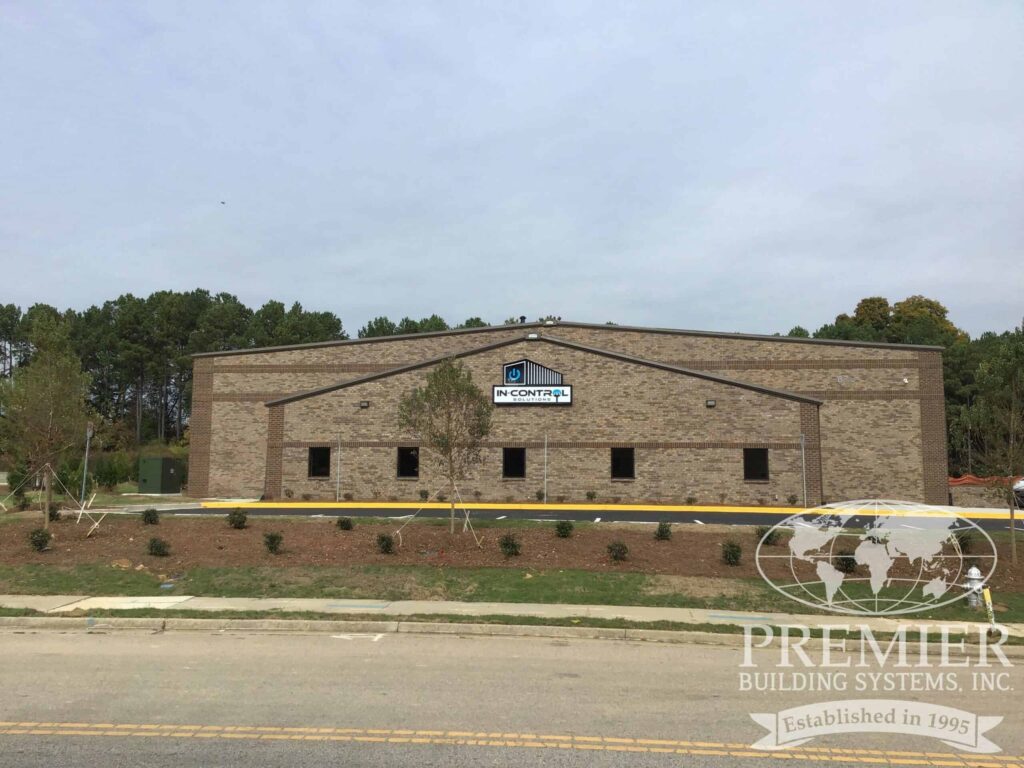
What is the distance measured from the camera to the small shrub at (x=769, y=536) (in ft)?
56.4

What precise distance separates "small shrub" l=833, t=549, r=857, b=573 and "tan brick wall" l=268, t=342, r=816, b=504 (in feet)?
54.4

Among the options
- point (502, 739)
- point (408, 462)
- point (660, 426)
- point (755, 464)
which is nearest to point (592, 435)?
point (660, 426)

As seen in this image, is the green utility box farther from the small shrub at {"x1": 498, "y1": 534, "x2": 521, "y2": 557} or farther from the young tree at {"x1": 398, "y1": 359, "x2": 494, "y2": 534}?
the small shrub at {"x1": 498, "y1": 534, "x2": 521, "y2": 557}

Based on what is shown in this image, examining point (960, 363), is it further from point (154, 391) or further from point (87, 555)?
point (154, 391)

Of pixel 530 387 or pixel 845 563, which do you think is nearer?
pixel 845 563

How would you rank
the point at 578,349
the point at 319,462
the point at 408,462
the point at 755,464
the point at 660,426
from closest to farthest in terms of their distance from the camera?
the point at 755,464
the point at 660,426
the point at 408,462
the point at 578,349
the point at 319,462

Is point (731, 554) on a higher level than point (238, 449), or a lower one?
lower

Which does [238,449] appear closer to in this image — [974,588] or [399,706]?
[974,588]

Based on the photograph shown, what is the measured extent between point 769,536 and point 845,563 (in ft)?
8.65

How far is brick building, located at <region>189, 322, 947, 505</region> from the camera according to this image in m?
32.3

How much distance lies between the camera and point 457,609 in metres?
12.3

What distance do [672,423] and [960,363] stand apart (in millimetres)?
50823

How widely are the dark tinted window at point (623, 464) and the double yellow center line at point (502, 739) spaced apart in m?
26.7

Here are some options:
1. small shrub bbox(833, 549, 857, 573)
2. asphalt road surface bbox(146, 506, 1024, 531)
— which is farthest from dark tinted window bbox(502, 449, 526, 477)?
small shrub bbox(833, 549, 857, 573)
